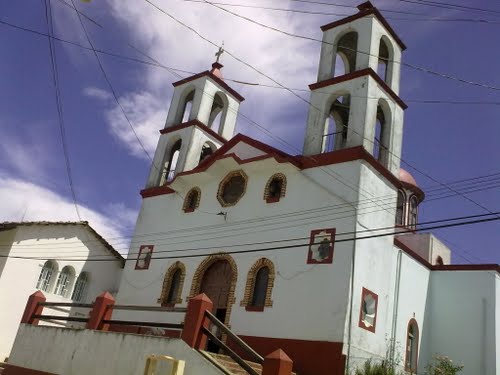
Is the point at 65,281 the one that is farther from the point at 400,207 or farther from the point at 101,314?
the point at 400,207

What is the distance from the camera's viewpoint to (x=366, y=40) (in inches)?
735

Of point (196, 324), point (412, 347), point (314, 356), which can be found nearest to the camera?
point (196, 324)

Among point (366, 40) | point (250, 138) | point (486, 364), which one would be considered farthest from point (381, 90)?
point (486, 364)

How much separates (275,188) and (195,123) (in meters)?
6.36

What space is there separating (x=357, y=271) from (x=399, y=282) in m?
3.64

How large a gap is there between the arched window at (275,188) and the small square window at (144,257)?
5.73 metres

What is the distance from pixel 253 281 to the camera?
665 inches

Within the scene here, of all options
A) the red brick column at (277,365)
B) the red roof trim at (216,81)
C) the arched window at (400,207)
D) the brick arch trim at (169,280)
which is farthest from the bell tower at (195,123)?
the red brick column at (277,365)

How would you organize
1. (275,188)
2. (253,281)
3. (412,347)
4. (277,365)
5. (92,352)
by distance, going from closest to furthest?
1. (277,365)
2. (92,352)
3. (253,281)
4. (275,188)
5. (412,347)

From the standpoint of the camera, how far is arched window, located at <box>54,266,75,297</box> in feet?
73.6

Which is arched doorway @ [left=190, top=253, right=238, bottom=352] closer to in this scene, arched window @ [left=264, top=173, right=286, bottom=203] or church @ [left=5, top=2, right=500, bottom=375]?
church @ [left=5, top=2, right=500, bottom=375]

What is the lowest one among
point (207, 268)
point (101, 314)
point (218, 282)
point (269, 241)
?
point (101, 314)

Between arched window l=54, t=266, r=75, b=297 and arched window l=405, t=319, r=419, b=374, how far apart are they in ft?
45.6

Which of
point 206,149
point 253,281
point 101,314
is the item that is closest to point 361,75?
point 253,281
